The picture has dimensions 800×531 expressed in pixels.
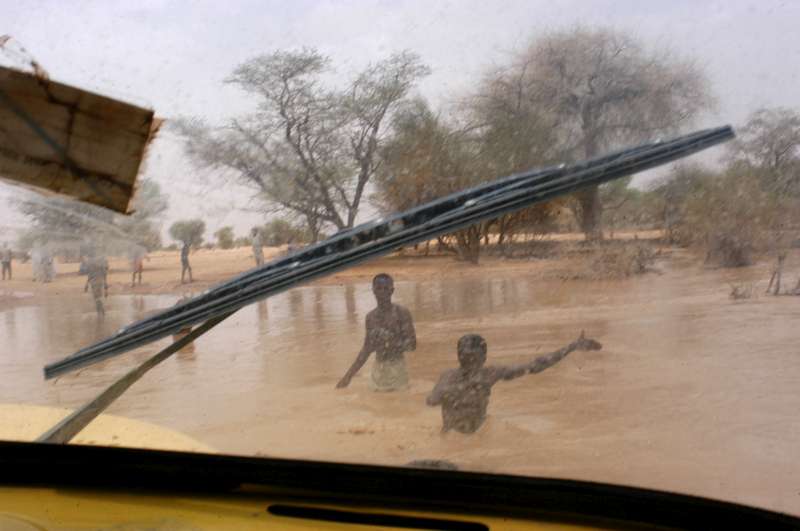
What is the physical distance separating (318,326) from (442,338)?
52cm

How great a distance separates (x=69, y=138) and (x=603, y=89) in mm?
1889

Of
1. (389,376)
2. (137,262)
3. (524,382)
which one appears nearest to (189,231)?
(137,262)

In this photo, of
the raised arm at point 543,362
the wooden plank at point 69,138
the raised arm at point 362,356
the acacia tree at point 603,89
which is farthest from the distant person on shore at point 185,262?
the acacia tree at point 603,89

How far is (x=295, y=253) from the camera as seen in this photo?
2.95 metres

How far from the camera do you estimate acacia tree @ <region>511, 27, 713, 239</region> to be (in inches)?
117

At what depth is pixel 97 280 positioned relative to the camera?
3805 millimetres

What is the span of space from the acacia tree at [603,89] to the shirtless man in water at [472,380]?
59 centimetres

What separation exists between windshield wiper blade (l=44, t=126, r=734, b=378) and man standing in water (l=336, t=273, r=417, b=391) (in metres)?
0.53

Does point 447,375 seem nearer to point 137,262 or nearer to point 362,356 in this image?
point 362,356

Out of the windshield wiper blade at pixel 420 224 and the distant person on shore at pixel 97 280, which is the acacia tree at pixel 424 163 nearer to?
the windshield wiper blade at pixel 420 224

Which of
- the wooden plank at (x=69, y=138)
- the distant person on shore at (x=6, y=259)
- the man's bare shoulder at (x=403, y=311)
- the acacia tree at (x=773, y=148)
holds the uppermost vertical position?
the wooden plank at (x=69, y=138)

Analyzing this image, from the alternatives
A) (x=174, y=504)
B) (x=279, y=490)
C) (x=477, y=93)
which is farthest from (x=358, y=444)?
(x=477, y=93)

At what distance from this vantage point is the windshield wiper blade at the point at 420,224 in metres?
2.74

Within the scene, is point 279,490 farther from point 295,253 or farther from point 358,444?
point 295,253
